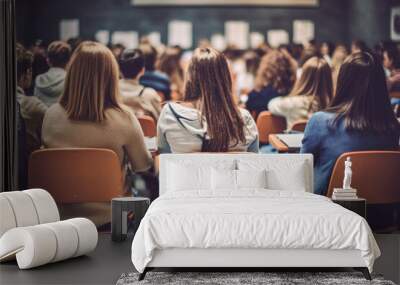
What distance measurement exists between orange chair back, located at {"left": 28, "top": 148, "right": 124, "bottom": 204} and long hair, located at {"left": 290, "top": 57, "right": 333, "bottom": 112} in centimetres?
214

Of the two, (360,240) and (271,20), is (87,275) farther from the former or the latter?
(271,20)

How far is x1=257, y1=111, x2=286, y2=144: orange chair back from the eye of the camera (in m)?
7.86

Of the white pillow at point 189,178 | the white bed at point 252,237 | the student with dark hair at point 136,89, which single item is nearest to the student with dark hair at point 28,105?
the student with dark hair at point 136,89

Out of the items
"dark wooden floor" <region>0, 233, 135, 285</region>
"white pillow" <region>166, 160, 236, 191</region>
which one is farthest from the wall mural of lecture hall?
"dark wooden floor" <region>0, 233, 135, 285</region>

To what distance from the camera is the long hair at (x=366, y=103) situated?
A: 307 inches

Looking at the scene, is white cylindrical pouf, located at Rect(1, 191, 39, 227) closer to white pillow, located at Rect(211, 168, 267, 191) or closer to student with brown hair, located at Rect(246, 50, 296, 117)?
white pillow, located at Rect(211, 168, 267, 191)

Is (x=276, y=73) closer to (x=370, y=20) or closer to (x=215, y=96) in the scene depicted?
(x=215, y=96)

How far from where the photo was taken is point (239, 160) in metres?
7.52

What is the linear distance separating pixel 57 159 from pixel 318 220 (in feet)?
11.4

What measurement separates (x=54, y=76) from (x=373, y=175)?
3.61 m

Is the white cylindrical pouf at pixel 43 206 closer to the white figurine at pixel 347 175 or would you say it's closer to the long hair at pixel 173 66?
the long hair at pixel 173 66

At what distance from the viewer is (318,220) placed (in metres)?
5.29

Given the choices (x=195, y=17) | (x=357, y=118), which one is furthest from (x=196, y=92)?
(x=357, y=118)

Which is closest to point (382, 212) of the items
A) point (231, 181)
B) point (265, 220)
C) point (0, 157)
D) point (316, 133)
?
point (316, 133)
